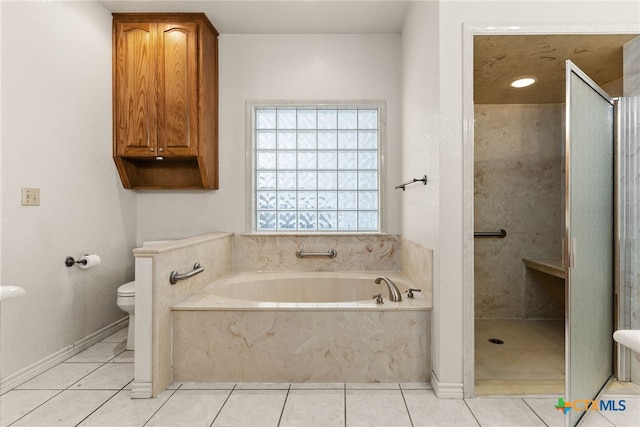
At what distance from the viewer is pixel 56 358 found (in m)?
2.20

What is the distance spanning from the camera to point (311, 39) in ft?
9.97

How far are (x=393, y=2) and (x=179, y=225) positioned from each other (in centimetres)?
253

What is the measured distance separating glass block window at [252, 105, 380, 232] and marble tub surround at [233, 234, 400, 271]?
15 centimetres

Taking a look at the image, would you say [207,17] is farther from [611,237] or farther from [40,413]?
[611,237]

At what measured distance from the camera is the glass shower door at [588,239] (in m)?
1.50

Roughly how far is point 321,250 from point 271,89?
1497 mm

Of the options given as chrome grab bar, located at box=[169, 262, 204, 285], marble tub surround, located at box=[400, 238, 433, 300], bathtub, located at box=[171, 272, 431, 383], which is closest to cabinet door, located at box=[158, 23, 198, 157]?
chrome grab bar, located at box=[169, 262, 204, 285]

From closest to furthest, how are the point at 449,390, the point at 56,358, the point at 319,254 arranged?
1. the point at 449,390
2. the point at 56,358
3. the point at 319,254

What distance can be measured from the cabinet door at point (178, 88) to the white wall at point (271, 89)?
1.13 feet

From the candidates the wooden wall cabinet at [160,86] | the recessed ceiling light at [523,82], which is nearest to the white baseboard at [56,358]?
A: the wooden wall cabinet at [160,86]

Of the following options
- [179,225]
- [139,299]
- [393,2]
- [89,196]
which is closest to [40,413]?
[139,299]

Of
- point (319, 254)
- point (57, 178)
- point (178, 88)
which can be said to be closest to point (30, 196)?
point (57, 178)

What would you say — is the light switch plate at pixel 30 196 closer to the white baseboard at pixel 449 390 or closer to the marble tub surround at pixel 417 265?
the marble tub surround at pixel 417 265

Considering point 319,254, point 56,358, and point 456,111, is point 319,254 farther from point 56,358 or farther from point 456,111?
point 56,358
